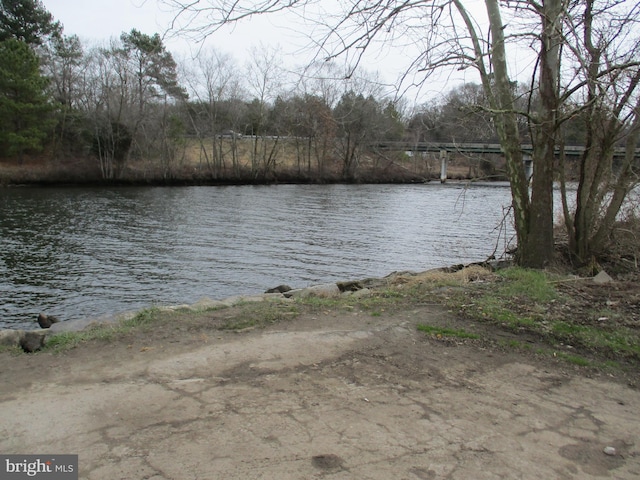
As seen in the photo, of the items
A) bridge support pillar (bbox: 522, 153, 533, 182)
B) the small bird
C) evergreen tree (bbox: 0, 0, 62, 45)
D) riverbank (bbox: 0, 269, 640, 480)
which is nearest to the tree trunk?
bridge support pillar (bbox: 522, 153, 533, 182)

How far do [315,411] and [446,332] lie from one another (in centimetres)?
250

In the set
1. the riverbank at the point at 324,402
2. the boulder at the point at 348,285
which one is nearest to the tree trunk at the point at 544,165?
the boulder at the point at 348,285

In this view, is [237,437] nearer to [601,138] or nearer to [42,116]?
[601,138]

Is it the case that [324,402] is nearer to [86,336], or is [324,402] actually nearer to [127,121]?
→ [86,336]

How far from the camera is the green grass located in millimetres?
5598

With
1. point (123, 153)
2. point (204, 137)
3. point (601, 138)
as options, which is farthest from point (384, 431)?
point (204, 137)

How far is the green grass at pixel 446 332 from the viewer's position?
5598 mm

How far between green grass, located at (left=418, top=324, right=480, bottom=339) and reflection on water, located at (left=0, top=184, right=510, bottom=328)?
5192 mm

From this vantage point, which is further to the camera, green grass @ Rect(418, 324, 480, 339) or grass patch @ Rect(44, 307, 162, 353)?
green grass @ Rect(418, 324, 480, 339)

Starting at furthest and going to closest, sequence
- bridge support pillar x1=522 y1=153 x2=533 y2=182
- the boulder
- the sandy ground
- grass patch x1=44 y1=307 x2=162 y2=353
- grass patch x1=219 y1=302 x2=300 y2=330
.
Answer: the boulder → bridge support pillar x1=522 y1=153 x2=533 y2=182 → grass patch x1=219 y1=302 x2=300 y2=330 → grass patch x1=44 y1=307 x2=162 y2=353 → the sandy ground

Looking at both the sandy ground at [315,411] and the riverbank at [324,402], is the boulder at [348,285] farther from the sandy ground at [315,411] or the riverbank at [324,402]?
the sandy ground at [315,411]

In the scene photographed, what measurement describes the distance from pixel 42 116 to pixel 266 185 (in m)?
22.3

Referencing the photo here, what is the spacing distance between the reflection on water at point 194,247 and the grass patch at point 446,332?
5194mm

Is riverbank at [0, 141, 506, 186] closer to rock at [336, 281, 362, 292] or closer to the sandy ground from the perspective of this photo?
rock at [336, 281, 362, 292]
